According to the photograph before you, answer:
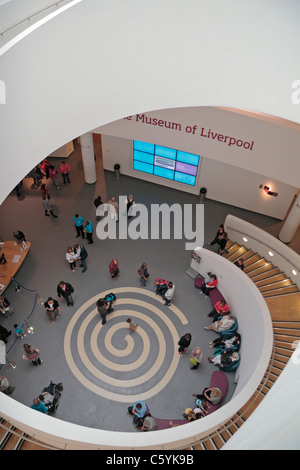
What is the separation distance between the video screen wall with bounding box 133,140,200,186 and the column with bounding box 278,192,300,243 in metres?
4.42

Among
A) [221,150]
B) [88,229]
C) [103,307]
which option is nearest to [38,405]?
[103,307]

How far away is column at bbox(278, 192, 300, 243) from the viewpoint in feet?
43.4

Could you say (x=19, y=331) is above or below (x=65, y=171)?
below

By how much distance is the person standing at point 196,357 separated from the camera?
33.4 ft

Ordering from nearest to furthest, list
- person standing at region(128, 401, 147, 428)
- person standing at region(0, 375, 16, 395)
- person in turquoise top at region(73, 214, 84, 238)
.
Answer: person standing at region(128, 401, 147, 428), person standing at region(0, 375, 16, 395), person in turquoise top at region(73, 214, 84, 238)

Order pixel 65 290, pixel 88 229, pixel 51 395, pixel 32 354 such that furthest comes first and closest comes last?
1. pixel 88 229
2. pixel 65 290
3. pixel 32 354
4. pixel 51 395

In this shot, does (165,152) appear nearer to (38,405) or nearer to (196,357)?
(196,357)

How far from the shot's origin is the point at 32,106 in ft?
21.3

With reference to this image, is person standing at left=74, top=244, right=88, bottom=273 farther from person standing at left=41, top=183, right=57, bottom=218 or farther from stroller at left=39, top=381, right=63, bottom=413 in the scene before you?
stroller at left=39, top=381, right=63, bottom=413

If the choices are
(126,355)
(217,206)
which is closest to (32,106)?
(126,355)

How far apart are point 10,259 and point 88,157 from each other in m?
5.68

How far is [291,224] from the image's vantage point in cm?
1373

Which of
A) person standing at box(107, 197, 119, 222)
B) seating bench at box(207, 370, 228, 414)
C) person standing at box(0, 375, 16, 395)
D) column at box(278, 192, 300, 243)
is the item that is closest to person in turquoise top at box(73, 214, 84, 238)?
person standing at box(107, 197, 119, 222)

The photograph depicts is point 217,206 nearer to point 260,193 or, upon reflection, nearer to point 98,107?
point 260,193
